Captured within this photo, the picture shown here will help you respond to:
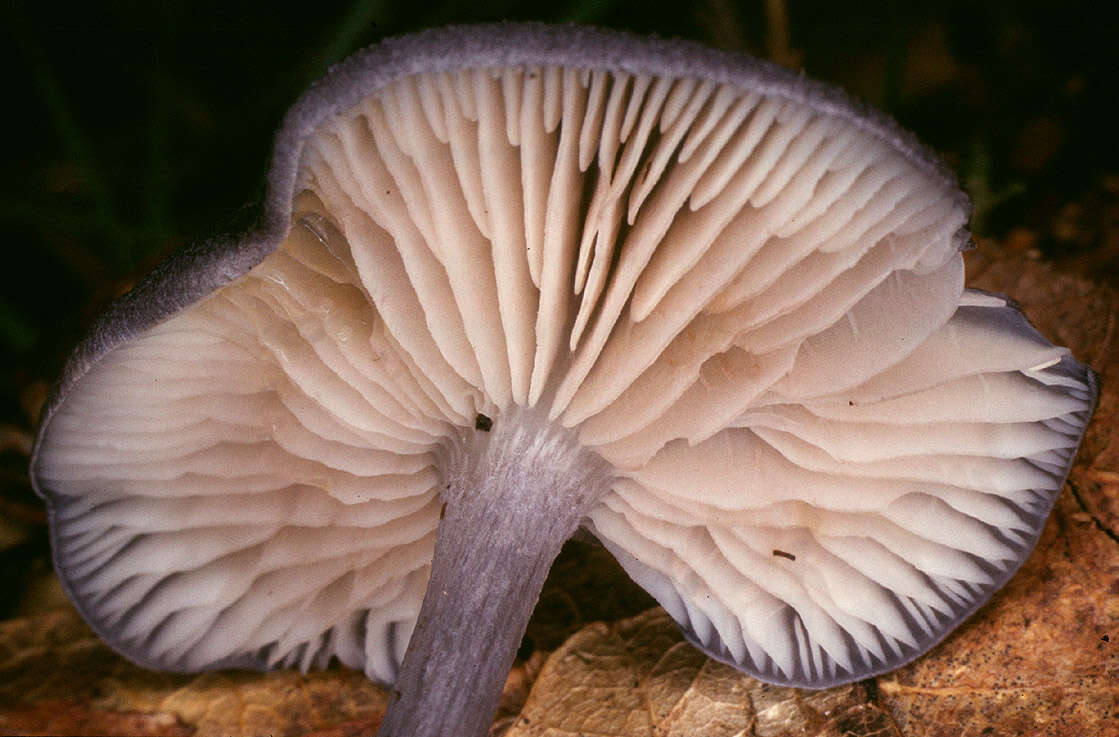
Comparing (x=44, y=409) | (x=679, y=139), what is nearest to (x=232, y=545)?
(x=44, y=409)

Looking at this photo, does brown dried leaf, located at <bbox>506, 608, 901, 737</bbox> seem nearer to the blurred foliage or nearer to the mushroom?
the mushroom

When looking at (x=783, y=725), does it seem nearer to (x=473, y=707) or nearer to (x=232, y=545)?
(x=473, y=707)

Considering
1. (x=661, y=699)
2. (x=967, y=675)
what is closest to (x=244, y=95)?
(x=661, y=699)

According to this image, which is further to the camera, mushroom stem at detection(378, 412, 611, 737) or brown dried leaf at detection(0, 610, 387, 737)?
brown dried leaf at detection(0, 610, 387, 737)

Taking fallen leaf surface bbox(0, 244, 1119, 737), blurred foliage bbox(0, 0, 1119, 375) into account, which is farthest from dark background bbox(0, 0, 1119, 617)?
fallen leaf surface bbox(0, 244, 1119, 737)

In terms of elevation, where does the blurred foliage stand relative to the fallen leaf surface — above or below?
above

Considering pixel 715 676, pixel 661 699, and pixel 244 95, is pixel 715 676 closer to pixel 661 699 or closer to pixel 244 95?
pixel 661 699
